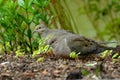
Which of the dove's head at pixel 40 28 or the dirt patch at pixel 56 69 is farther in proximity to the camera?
the dove's head at pixel 40 28

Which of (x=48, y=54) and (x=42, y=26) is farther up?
(x=42, y=26)

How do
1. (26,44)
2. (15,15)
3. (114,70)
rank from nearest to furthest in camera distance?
(114,70) → (15,15) → (26,44)

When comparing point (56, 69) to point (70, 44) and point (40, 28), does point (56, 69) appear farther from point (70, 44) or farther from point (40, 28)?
point (40, 28)

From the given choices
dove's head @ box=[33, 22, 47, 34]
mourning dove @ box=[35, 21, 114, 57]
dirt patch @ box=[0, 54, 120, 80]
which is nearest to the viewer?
dirt patch @ box=[0, 54, 120, 80]

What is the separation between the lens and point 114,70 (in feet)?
13.7

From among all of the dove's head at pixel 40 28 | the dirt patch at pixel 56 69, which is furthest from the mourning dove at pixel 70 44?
the dove's head at pixel 40 28

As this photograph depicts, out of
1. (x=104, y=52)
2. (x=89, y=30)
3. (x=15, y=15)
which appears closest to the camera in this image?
(x=104, y=52)

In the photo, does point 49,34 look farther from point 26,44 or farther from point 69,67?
point 69,67

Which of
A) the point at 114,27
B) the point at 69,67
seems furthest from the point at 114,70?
the point at 114,27

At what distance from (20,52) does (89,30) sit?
599cm

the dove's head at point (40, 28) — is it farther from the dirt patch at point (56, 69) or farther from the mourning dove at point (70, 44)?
the dirt patch at point (56, 69)

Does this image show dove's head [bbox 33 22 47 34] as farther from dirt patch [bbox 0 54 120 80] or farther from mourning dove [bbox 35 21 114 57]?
dirt patch [bbox 0 54 120 80]

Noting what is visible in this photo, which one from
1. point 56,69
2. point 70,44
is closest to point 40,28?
point 70,44

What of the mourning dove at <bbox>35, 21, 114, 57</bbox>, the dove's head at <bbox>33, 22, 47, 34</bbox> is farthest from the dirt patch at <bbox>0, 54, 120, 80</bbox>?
the dove's head at <bbox>33, 22, 47, 34</bbox>
